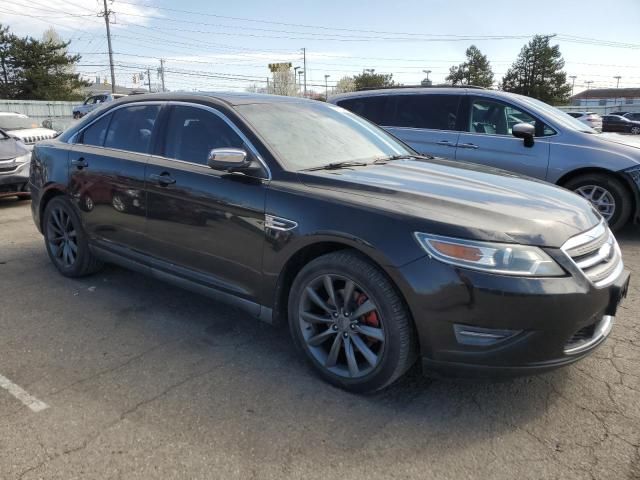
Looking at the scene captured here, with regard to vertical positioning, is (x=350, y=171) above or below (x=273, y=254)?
above

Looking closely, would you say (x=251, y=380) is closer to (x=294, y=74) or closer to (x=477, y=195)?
(x=477, y=195)

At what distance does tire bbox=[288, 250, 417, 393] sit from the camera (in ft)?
8.52

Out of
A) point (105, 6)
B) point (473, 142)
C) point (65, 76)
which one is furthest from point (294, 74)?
point (473, 142)

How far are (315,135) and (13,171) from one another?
6363 millimetres

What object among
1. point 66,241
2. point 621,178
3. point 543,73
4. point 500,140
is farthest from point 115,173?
point 543,73

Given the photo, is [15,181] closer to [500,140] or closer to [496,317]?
[500,140]

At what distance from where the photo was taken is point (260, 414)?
267cm

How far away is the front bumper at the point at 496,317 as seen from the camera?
235 cm

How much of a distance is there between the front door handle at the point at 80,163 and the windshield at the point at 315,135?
168 cm

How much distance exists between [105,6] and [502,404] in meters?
53.8

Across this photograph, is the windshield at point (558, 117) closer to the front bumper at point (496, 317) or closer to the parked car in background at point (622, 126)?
the front bumper at point (496, 317)

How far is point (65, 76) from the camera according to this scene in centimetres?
4247

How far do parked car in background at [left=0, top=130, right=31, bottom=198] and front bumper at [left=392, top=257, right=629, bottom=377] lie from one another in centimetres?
749

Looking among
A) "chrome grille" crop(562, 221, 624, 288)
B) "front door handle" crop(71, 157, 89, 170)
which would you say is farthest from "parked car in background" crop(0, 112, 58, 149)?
"chrome grille" crop(562, 221, 624, 288)
